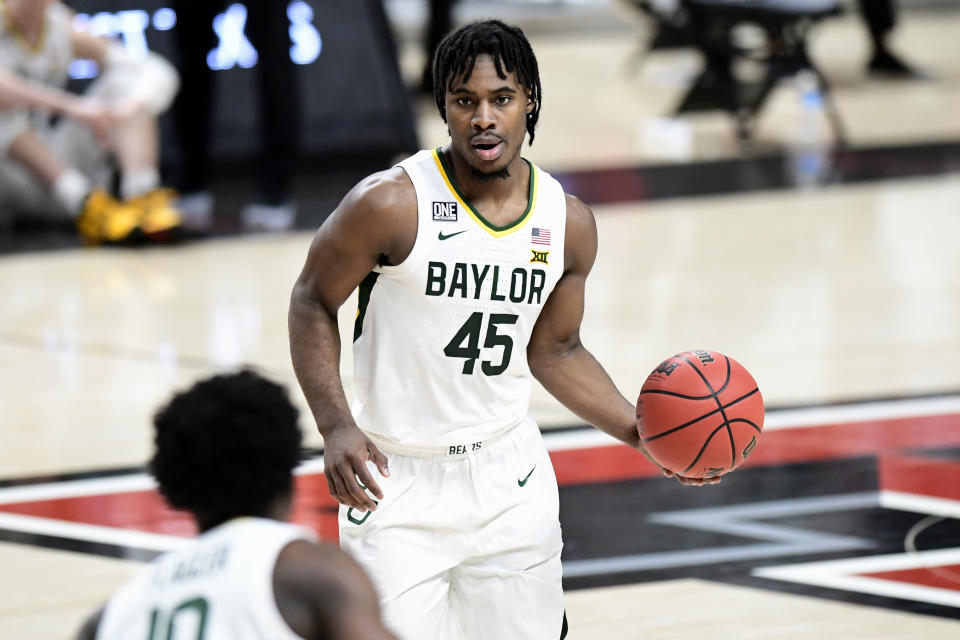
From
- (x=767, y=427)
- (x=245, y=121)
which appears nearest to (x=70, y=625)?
(x=767, y=427)

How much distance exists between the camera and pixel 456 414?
3301mm

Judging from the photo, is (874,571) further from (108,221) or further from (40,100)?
(40,100)

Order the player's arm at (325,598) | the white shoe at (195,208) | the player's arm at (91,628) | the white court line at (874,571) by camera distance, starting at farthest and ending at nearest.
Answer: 1. the white shoe at (195,208)
2. the white court line at (874,571)
3. the player's arm at (91,628)
4. the player's arm at (325,598)

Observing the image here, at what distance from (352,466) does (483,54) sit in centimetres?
90

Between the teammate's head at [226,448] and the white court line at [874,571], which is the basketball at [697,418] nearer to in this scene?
the white court line at [874,571]

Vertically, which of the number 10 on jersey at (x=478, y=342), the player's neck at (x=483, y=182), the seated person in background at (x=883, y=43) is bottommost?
the seated person in background at (x=883, y=43)

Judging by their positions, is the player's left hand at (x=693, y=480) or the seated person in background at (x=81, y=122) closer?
the player's left hand at (x=693, y=480)

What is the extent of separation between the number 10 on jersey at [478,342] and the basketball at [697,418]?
380 millimetres

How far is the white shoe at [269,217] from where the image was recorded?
962cm

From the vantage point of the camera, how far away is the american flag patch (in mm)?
3318

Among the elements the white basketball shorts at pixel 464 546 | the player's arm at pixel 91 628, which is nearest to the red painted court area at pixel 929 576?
the white basketball shorts at pixel 464 546

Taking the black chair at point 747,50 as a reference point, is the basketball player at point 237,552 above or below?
above

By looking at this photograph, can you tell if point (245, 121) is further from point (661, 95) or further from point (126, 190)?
point (661, 95)

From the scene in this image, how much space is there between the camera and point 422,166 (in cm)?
333
